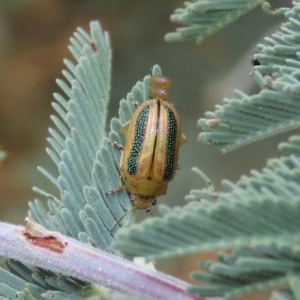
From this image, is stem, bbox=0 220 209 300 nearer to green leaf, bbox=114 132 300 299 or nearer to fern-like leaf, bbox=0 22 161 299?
fern-like leaf, bbox=0 22 161 299

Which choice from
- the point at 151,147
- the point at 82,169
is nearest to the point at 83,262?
the point at 82,169

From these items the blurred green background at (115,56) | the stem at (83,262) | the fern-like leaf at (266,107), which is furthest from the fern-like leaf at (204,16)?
the blurred green background at (115,56)

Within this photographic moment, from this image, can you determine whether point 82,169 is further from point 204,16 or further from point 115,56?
point 115,56

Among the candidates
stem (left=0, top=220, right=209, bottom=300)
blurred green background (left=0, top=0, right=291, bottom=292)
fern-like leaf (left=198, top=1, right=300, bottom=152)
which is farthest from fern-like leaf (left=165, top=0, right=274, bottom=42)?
blurred green background (left=0, top=0, right=291, bottom=292)

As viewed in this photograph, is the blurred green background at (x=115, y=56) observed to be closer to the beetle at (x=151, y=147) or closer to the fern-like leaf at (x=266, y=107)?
the beetle at (x=151, y=147)

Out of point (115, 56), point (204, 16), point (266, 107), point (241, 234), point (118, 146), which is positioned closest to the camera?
point (241, 234)

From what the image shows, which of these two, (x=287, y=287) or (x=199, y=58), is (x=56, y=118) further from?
(x=199, y=58)

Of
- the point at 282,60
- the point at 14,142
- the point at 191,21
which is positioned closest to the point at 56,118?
the point at 191,21
